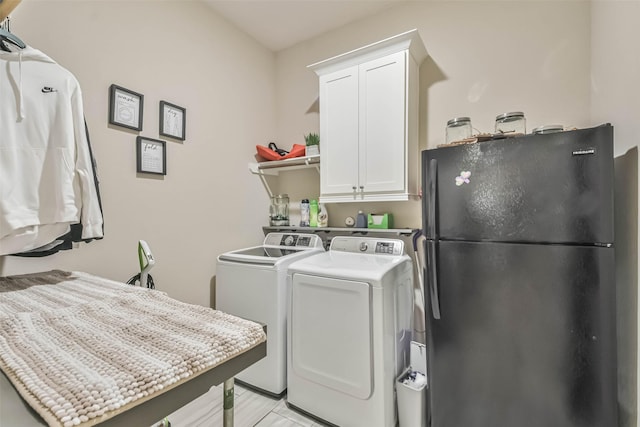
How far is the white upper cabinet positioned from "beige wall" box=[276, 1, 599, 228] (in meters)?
0.18

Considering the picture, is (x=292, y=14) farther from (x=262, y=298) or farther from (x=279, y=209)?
(x=262, y=298)

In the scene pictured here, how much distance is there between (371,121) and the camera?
2146 mm

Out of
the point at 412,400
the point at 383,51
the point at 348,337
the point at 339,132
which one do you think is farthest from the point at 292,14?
the point at 412,400

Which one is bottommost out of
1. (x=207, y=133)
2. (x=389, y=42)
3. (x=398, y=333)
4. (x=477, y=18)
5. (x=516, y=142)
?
(x=398, y=333)

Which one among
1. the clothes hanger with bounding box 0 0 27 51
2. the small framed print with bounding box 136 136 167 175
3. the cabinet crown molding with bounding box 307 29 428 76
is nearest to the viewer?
the clothes hanger with bounding box 0 0 27 51

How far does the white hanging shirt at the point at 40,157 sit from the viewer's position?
3.44 ft

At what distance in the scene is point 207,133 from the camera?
2.30 meters

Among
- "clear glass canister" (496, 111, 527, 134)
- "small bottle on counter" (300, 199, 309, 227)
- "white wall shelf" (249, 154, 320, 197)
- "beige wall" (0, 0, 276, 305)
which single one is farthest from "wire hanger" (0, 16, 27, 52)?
"clear glass canister" (496, 111, 527, 134)

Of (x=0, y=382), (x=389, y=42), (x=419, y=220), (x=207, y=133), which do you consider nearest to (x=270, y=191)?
(x=207, y=133)

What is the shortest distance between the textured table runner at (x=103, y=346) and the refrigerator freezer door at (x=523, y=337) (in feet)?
3.58

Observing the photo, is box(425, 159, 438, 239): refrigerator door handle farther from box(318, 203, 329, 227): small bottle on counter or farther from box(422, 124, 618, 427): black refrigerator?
box(318, 203, 329, 227): small bottle on counter

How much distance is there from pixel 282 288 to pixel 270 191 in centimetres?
125

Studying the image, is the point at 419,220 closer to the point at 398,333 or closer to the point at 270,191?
the point at 398,333

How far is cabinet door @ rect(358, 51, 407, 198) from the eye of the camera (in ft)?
6.68
